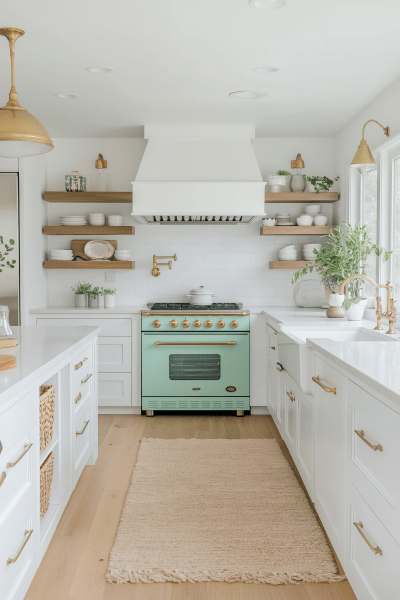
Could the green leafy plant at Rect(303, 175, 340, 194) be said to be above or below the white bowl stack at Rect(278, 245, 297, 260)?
above

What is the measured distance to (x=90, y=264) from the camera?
478cm

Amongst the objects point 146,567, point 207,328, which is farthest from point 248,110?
point 146,567

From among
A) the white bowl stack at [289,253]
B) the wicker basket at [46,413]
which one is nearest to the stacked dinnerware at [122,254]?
the white bowl stack at [289,253]

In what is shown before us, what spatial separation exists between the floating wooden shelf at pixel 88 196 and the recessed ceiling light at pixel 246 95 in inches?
55.5

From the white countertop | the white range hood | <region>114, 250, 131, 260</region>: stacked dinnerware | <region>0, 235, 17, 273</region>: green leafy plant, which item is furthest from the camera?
<region>114, 250, 131, 260</region>: stacked dinnerware

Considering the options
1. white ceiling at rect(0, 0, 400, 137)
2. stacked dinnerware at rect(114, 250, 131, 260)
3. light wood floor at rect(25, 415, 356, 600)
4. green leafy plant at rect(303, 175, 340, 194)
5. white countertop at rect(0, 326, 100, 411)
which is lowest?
light wood floor at rect(25, 415, 356, 600)

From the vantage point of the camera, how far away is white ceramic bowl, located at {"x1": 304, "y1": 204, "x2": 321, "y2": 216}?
4.84m

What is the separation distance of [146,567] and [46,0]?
8.17ft

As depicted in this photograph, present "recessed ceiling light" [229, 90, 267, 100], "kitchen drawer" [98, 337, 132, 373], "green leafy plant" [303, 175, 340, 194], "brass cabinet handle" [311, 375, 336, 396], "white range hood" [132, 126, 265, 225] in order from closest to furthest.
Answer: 1. "brass cabinet handle" [311, 375, 336, 396]
2. "recessed ceiling light" [229, 90, 267, 100]
3. "white range hood" [132, 126, 265, 225]
4. "kitchen drawer" [98, 337, 132, 373]
5. "green leafy plant" [303, 175, 340, 194]

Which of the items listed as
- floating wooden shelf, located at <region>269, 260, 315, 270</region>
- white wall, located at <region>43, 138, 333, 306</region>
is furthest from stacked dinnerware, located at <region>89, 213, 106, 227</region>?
floating wooden shelf, located at <region>269, 260, 315, 270</region>

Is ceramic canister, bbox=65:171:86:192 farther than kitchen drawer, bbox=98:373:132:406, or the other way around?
ceramic canister, bbox=65:171:86:192

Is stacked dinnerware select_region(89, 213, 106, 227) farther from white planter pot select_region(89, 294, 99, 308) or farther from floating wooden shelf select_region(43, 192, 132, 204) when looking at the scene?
white planter pot select_region(89, 294, 99, 308)

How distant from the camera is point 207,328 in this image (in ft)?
14.6

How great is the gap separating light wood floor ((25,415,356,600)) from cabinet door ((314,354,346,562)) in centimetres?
25
